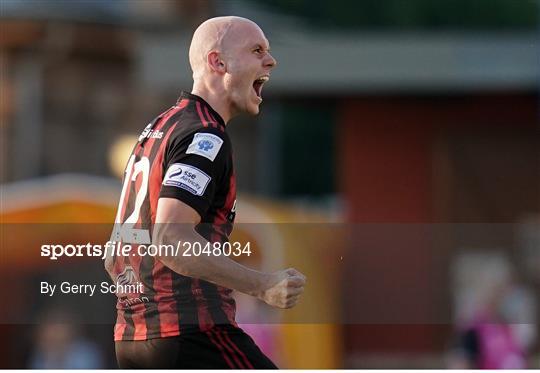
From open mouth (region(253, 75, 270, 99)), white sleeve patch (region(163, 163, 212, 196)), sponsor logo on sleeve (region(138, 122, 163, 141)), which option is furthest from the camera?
open mouth (region(253, 75, 270, 99))

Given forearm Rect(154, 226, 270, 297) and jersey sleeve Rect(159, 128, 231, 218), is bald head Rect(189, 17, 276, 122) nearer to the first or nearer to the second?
jersey sleeve Rect(159, 128, 231, 218)

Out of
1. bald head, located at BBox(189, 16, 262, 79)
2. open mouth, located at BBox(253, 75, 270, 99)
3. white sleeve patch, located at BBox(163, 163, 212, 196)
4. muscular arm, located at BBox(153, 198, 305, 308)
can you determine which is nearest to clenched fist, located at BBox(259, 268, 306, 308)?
muscular arm, located at BBox(153, 198, 305, 308)

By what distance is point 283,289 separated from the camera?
4.39 m

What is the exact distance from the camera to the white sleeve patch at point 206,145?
Answer: 4.44m

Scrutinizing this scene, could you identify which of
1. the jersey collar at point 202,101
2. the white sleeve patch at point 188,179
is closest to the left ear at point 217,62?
the jersey collar at point 202,101

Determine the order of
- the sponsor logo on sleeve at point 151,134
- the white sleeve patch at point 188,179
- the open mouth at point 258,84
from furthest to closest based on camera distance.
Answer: the open mouth at point 258,84 < the sponsor logo on sleeve at point 151,134 < the white sleeve patch at point 188,179

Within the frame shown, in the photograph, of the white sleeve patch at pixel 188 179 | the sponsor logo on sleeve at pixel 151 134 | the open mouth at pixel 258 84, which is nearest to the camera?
the white sleeve patch at pixel 188 179

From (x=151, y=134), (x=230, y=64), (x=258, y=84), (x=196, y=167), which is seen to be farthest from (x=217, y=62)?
(x=196, y=167)

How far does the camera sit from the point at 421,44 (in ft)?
59.3

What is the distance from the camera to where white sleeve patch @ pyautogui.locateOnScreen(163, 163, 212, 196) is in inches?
172

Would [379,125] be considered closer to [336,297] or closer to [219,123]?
[336,297]

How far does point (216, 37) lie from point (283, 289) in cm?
91

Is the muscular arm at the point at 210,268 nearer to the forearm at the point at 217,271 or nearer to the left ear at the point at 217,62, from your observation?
the forearm at the point at 217,271

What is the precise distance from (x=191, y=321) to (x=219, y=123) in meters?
0.66
